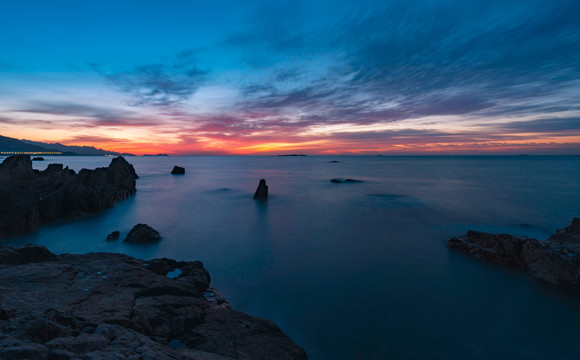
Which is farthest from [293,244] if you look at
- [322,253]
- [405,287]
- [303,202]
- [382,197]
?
[382,197]

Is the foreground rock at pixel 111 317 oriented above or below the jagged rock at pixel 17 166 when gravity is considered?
below

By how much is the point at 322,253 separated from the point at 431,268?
5722 millimetres

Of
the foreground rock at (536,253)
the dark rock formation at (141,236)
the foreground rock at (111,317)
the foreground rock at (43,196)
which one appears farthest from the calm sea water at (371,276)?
the foreground rock at (111,317)

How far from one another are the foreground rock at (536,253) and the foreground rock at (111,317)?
1154 centimetres

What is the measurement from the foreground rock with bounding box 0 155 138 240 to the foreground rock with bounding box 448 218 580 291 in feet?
89.8

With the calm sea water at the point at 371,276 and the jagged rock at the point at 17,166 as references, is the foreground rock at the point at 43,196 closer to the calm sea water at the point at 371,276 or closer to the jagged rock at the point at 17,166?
the jagged rock at the point at 17,166

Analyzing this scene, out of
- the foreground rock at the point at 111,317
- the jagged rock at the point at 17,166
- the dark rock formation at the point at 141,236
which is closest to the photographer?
the foreground rock at the point at 111,317

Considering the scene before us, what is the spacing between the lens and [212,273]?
12.6 m

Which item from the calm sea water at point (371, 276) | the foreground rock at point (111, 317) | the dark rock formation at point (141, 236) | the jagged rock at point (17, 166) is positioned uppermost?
the jagged rock at point (17, 166)

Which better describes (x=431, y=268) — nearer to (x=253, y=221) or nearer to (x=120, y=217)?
(x=253, y=221)

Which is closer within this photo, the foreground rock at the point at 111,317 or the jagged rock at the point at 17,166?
the foreground rock at the point at 111,317

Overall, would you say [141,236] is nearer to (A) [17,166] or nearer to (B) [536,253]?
(A) [17,166]

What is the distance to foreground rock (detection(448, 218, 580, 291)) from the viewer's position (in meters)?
10.3

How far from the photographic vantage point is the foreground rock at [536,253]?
10.3m
